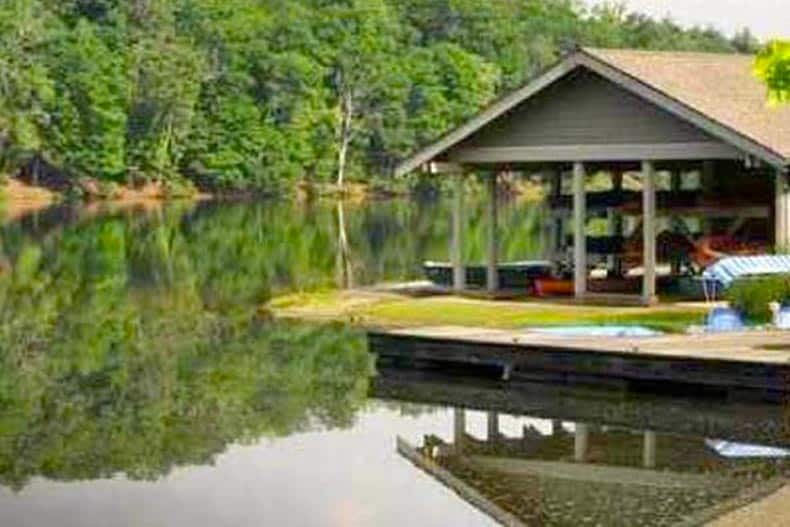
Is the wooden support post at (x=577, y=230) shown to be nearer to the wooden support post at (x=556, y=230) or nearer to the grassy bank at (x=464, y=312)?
the grassy bank at (x=464, y=312)

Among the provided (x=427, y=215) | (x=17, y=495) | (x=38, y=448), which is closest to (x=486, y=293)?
(x=38, y=448)

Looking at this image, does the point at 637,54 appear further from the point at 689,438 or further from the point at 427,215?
the point at 427,215

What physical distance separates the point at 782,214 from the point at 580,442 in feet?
41.5

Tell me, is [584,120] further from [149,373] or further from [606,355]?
[149,373]

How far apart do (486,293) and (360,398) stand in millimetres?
11645

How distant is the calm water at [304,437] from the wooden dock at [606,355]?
382 mm

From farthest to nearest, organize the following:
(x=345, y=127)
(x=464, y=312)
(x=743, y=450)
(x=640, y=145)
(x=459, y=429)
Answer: (x=345, y=127), (x=640, y=145), (x=464, y=312), (x=459, y=429), (x=743, y=450)

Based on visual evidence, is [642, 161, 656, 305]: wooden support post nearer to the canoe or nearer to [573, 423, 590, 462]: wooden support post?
the canoe

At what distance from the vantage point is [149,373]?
30.7 meters

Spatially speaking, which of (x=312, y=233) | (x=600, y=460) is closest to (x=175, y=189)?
(x=312, y=233)

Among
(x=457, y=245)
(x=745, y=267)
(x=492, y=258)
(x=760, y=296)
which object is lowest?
(x=760, y=296)

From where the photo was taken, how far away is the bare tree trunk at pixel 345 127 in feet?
401

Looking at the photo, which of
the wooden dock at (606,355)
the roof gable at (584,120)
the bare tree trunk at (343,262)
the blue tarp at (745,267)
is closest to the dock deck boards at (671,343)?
the wooden dock at (606,355)

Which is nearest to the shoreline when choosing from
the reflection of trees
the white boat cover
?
the reflection of trees
